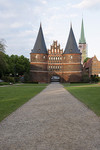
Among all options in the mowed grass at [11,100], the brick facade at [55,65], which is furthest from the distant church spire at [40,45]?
the mowed grass at [11,100]

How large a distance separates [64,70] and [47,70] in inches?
226

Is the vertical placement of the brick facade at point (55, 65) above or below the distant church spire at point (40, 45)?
below

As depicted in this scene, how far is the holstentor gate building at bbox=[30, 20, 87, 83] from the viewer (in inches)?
1970

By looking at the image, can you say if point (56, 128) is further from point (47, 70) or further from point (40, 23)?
point (40, 23)

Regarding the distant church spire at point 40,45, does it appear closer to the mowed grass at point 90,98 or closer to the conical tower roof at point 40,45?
the conical tower roof at point 40,45

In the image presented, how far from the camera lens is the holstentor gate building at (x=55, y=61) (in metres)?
50.0

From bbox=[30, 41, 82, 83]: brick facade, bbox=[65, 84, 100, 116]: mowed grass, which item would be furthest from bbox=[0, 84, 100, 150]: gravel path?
bbox=[30, 41, 82, 83]: brick facade

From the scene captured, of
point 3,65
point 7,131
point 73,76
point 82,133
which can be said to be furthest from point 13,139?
point 73,76

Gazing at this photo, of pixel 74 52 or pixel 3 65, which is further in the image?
pixel 74 52

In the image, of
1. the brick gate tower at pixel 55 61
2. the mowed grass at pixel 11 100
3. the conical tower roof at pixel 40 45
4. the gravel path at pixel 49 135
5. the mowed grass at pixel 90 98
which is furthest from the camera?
the conical tower roof at pixel 40 45

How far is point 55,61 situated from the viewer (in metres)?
52.5

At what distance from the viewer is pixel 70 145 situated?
3574 mm

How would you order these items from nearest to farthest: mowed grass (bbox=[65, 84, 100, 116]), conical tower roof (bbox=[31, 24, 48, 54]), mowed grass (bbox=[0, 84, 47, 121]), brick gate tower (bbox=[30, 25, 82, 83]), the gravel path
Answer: the gravel path, mowed grass (bbox=[0, 84, 47, 121]), mowed grass (bbox=[65, 84, 100, 116]), brick gate tower (bbox=[30, 25, 82, 83]), conical tower roof (bbox=[31, 24, 48, 54])

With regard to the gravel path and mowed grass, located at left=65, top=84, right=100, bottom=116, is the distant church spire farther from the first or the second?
the gravel path
